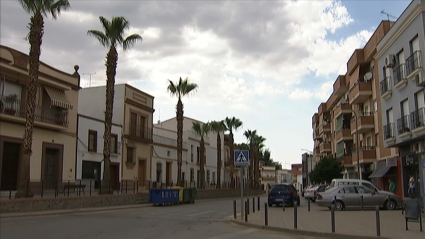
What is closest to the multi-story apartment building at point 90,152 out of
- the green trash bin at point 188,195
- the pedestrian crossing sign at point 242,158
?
the green trash bin at point 188,195

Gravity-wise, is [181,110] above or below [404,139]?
above

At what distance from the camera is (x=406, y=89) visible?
2686 cm

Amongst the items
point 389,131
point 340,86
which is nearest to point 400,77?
point 389,131

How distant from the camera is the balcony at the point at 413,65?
2428cm

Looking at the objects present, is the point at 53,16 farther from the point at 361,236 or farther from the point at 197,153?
the point at 197,153

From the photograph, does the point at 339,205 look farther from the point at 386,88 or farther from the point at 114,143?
the point at 114,143

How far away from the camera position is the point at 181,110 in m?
41.1

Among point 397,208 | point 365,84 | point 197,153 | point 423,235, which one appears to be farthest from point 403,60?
point 197,153

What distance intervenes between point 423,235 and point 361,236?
207 cm

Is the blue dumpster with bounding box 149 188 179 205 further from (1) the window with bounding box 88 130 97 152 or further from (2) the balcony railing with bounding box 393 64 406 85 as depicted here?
(2) the balcony railing with bounding box 393 64 406 85

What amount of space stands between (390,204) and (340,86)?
27820mm

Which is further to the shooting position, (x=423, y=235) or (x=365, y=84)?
(x=365, y=84)

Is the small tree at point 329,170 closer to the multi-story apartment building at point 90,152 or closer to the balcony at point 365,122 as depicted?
the balcony at point 365,122

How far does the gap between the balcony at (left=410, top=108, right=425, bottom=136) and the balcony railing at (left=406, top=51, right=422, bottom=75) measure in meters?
2.46
